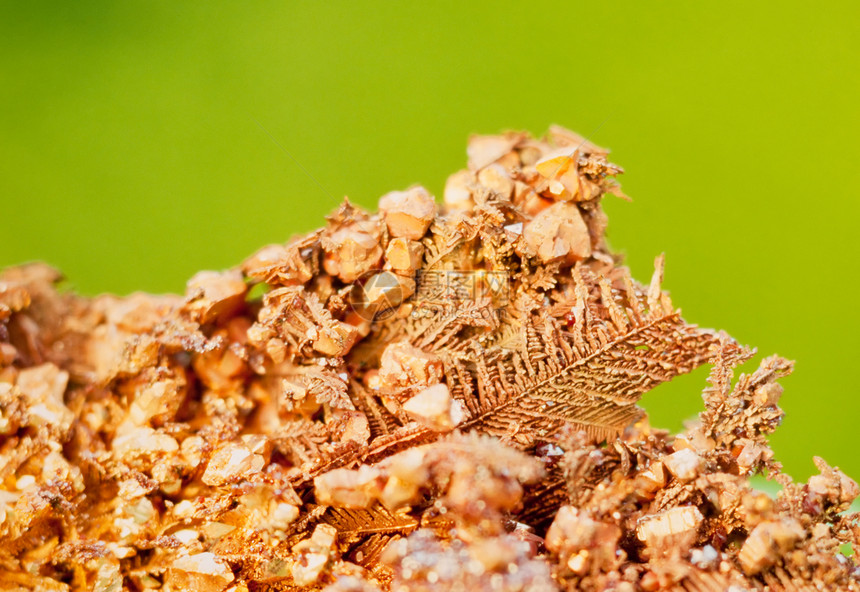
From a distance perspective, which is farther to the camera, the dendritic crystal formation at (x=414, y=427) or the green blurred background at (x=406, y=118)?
the green blurred background at (x=406, y=118)

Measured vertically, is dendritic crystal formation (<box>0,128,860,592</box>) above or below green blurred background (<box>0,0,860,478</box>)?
below

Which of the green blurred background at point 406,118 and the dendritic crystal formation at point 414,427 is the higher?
the green blurred background at point 406,118

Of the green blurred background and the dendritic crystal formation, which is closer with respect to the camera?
the dendritic crystal formation

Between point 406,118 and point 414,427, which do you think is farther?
point 406,118

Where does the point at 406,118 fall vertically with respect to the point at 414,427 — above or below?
above

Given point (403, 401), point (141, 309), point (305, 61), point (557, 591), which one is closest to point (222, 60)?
point (305, 61)
